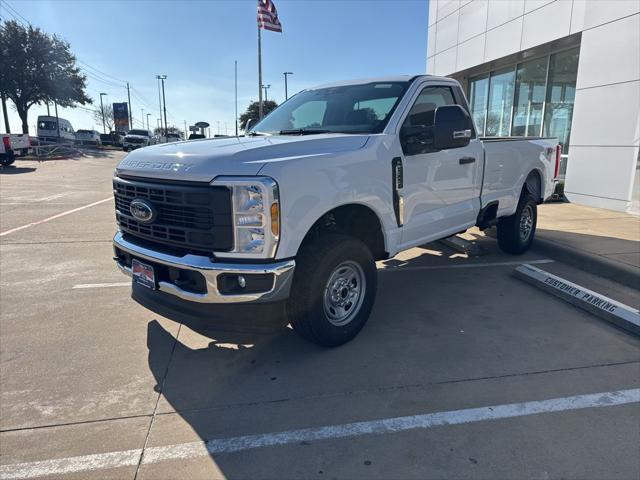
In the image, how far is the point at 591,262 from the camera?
587 cm

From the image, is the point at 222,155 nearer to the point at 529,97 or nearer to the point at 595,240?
the point at 595,240

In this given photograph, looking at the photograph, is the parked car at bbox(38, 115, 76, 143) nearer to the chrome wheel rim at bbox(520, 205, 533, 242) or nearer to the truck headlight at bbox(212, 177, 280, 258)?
the chrome wheel rim at bbox(520, 205, 533, 242)

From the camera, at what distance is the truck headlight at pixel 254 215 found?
293cm

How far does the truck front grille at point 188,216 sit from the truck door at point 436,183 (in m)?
1.78

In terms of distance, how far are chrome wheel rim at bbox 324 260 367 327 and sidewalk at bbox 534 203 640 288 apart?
347 cm

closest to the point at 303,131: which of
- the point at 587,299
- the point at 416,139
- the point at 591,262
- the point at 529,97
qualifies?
the point at 416,139

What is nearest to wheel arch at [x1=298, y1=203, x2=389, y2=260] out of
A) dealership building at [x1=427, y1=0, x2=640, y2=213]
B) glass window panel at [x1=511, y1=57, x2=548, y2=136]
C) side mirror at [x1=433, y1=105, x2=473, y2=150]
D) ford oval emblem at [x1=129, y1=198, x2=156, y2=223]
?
side mirror at [x1=433, y1=105, x2=473, y2=150]

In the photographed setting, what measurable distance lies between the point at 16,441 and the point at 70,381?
666 mm

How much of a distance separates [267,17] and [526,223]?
1802 centimetres

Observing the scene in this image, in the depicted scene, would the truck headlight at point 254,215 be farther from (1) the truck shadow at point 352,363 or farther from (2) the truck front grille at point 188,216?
(1) the truck shadow at point 352,363

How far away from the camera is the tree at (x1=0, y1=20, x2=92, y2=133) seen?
129ft

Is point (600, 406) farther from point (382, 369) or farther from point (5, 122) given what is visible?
point (5, 122)

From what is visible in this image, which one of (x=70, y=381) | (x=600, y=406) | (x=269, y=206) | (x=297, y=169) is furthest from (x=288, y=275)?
(x=600, y=406)

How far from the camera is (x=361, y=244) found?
12.3 feet
